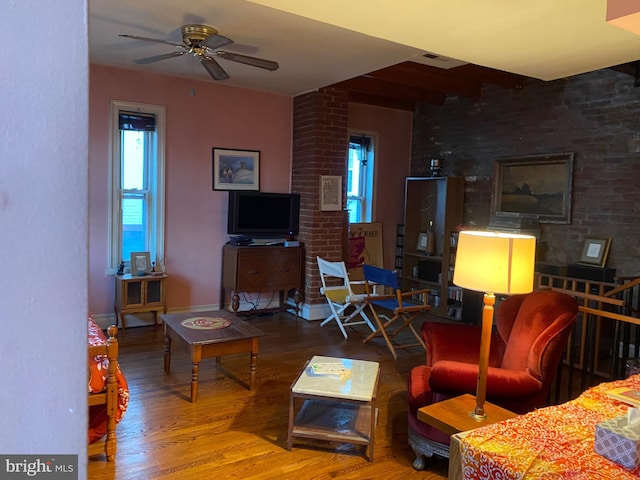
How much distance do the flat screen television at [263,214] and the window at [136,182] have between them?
2.63 ft

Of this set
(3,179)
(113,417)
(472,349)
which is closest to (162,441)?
(113,417)

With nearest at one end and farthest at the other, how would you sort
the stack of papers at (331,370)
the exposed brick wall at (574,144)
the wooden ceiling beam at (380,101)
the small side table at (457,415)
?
1. the small side table at (457,415)
2. the stack of papers at (331,370)
3. the exposed brick wall at (574,144)
4. the wooden ceiling beam at (380,101)

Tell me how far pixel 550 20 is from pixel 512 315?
1.78m

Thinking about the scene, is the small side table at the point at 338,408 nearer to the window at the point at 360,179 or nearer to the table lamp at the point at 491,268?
the table lamp at the point at 491,268

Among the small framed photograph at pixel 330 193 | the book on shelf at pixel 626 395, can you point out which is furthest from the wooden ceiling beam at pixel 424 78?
the book on shelf at pixel 626 395

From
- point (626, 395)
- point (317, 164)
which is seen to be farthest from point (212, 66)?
point (626, 395)

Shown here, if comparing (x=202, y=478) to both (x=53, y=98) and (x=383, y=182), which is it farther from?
(x=383, y=182)

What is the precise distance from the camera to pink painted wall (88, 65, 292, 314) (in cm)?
502

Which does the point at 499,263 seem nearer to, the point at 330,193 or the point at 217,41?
the point at 217,41

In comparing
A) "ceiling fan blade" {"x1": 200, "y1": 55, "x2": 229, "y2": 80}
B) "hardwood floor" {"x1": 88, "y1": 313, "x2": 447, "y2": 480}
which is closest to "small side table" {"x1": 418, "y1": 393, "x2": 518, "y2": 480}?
"hardwood floor" {"x1": 88, "y1": 313, "x2": 447, "y2": 480}

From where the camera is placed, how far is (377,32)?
3197mm

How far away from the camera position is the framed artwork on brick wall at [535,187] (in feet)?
17.4

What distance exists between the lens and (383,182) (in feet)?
23.1

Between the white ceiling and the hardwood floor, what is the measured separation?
2315mm
